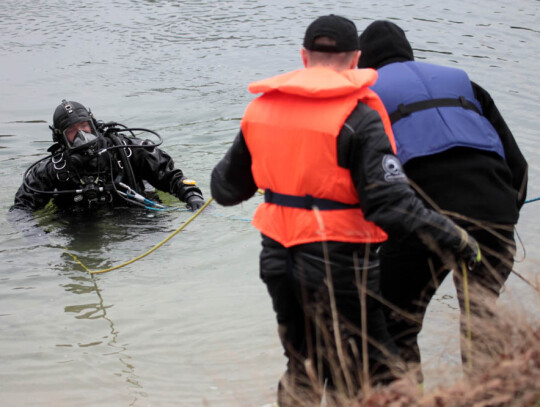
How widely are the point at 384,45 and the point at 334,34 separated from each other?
663 mm

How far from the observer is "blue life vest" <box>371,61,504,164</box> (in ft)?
9.86

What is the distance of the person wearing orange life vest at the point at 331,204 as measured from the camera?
259 cm

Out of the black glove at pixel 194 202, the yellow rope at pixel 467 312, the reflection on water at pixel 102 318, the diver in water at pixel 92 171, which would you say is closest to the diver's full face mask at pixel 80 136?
the diver in water at pixel 92 171

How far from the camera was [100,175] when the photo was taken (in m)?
6.38

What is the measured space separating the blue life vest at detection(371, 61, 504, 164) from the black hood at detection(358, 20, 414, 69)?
0.13 metres

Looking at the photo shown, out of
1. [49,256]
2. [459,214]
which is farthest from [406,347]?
[49,256]

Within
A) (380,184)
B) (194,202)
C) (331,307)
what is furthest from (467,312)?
(194,202)

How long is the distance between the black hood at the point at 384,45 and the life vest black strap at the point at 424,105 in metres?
0.32

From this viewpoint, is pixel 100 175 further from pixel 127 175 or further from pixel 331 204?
pixel 331 204

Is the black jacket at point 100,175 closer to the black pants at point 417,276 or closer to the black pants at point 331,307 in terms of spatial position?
the black pants at point 417,276

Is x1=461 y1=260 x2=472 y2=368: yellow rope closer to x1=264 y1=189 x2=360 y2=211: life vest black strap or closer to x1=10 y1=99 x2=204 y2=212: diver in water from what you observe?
x1=264 y1=189 x2=360 y2=211: life vest black strap

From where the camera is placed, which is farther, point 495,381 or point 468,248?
point 468,248

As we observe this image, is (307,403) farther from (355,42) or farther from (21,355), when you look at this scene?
(21,355)

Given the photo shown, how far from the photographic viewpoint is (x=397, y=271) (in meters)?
3.12
